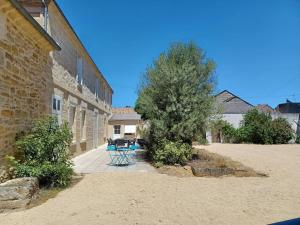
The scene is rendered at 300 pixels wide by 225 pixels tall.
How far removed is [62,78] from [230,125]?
19.4 m

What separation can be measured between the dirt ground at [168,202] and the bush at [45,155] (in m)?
0.59

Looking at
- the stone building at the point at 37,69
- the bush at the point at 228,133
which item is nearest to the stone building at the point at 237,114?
the bush at the point at 228,133

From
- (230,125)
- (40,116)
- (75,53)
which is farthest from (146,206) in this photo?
(230,125)

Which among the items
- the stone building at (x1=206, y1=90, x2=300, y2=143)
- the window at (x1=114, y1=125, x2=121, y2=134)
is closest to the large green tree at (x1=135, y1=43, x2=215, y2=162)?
the stone building at (x1=206, y1=90, x2=300, y2=143)

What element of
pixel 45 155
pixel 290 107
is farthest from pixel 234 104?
pixel 45 155

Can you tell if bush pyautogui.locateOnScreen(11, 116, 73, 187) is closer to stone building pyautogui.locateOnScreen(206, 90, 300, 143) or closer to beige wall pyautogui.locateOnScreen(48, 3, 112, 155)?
beige wall pyautogui.locateOnScreen(48, 3, 112, 155)

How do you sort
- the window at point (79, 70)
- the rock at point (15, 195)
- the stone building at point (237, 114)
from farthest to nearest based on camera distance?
the stone building at point (237, 114) → the window at point (79, 70) → the rock at point (15, 195)

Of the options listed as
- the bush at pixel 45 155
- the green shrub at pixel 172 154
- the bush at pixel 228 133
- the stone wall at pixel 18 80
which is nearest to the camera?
the stone wall at pixel 18 80

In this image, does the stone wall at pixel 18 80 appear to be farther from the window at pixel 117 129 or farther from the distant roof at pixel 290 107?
the distant roof at pixel 290 107

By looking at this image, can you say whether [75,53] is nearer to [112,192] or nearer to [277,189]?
[112,192]

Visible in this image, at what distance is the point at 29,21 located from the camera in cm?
719

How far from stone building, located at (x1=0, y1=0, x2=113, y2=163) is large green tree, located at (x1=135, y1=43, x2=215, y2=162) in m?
3.44

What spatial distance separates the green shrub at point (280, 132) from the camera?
2473 cm

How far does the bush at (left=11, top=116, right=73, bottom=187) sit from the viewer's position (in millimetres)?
6984
